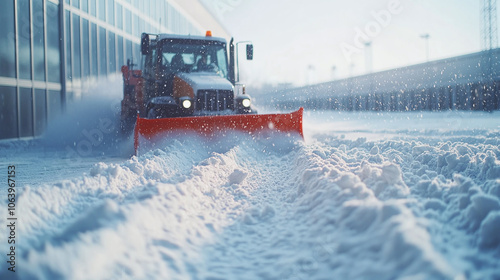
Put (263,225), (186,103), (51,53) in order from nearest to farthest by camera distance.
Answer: (263,225), (186,103), (51,53)

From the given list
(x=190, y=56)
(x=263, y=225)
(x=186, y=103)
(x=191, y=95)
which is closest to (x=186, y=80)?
(x=191, y=95)

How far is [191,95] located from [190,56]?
125cm

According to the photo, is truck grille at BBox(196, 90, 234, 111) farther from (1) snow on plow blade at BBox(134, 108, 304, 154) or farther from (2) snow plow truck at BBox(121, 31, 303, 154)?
(1) snow on plow blade at BBox(134, 108, 304, 154)

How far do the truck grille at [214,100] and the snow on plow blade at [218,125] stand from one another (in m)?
0.70

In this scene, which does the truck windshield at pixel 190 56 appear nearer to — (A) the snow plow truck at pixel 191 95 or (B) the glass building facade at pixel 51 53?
(A) the snow plow truck at pixel 191 95

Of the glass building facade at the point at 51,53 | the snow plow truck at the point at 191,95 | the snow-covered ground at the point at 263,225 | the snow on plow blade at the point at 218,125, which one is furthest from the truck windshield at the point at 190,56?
the snow-covered ground at the point at 263,225

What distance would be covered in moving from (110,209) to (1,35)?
9.16m

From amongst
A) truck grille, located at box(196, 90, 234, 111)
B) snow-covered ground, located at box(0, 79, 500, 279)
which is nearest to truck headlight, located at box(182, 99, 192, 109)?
truck grille, located at box(196, 90, 234, 111)

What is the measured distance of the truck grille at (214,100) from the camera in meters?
7.62

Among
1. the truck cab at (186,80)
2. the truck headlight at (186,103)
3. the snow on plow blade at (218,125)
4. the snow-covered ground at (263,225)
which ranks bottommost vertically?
the snow-covered ground at (263,225)

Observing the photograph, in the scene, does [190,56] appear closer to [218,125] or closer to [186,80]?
[186,80]

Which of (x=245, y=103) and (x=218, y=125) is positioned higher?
(x=245, y=103)

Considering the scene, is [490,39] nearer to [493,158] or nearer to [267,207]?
[493,158]

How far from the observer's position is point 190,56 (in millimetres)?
8398
